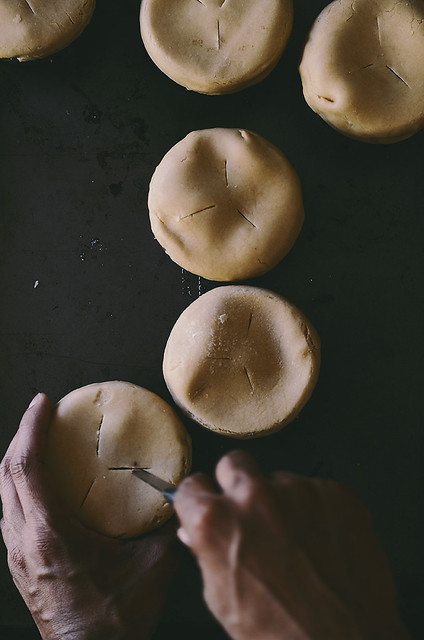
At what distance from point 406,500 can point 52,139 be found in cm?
164

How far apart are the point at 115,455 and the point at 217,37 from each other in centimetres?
130

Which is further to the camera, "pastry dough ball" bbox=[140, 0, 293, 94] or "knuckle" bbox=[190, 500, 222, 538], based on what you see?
"pastry dough ball" bbox=[140, 0, 293, 94]

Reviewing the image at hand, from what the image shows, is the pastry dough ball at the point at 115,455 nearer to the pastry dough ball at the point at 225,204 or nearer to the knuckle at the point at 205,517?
the pastry dough ball at the point at 225,204

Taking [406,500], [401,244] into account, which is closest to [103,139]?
[401,244]

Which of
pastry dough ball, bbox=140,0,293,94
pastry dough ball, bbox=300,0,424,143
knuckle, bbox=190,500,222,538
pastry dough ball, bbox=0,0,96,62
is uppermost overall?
pastry dough ball, bbox=0,0,96,62

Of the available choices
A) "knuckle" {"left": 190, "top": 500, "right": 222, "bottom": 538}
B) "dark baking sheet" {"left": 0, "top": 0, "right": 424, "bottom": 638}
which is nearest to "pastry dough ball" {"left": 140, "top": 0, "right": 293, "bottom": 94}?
"dark baking sheet" {"left": 0, "top": 0, "right": 424, "bottom": 638}

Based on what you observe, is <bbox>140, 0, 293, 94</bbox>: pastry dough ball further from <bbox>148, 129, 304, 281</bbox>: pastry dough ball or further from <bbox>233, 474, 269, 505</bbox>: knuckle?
<bbox>233, 474, 269, 505</bbox>: knuckle

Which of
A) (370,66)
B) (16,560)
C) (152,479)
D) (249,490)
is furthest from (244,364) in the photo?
(370,66)

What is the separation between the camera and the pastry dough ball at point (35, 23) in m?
1.98

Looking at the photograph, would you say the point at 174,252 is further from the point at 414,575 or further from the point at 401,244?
the point at 414,575

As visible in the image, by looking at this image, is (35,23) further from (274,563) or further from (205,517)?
(274,563)

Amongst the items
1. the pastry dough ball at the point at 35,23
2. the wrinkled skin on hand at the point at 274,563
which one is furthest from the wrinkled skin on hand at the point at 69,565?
the pastry dough ball at the point at 35,23

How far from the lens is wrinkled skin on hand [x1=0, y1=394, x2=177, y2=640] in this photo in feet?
5.73

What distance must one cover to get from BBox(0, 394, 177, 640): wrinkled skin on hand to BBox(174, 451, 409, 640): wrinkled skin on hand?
2.02ft
